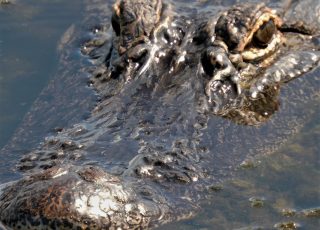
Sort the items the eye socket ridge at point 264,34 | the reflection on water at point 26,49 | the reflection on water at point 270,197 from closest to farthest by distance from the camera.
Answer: the reflection on water at point 270,197
the eye socket ridge at point 264,34
the reflection on water at point 26,49

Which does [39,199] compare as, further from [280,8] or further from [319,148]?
[280,8]

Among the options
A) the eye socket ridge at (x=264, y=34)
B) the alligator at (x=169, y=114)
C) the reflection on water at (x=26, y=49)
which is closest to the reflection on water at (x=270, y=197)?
the alligator at (x=169, y=114)

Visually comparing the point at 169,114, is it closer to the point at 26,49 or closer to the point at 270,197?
the point at 270,197

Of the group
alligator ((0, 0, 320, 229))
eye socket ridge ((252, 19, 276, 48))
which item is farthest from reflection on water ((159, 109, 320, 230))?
eye socket ridge ((252, 19, 276, 48))

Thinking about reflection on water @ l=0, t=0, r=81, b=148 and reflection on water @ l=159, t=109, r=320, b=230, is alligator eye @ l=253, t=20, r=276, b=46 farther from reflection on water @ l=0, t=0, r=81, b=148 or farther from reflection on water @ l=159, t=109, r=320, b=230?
reflection on water @ l=0, t=0, r=81, b=148

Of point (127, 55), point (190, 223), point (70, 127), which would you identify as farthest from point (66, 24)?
point (190, 223)

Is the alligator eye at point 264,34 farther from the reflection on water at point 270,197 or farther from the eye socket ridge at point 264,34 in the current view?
the reflection on water at point 270,197
